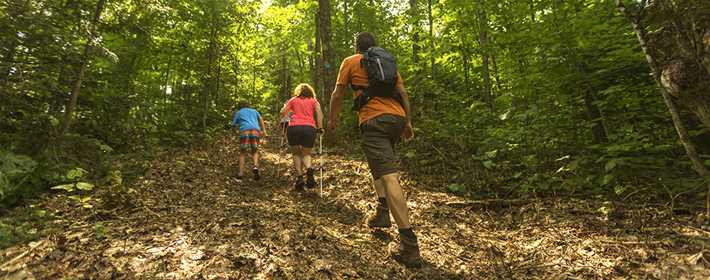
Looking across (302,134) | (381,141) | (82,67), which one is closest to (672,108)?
(381,141)

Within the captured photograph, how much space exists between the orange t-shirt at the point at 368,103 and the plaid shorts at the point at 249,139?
5.05 m

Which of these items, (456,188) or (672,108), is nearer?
(672,108)

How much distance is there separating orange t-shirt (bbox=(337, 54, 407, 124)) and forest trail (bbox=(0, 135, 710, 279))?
1592 mm

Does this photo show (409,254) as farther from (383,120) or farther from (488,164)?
(488,164)

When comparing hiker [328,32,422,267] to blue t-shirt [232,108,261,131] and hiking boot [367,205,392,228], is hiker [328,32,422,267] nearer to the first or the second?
hiking boot [367,205,392,228]

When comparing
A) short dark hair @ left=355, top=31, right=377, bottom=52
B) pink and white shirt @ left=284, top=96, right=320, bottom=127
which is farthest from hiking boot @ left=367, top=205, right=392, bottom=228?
pink and white shirt @ left=284, top=96, right=320, bottom=127

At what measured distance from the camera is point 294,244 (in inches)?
145

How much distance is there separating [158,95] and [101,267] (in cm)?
982

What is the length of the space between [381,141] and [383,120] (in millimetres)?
248

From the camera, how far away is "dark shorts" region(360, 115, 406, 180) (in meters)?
3.83

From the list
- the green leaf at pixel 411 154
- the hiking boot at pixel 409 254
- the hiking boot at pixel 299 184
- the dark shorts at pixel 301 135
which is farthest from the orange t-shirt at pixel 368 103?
the green leaf at pixel 411 154

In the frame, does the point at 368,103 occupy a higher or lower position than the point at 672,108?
higher

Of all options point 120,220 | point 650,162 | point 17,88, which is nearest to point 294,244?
point 120,220

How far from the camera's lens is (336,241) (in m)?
4.03
